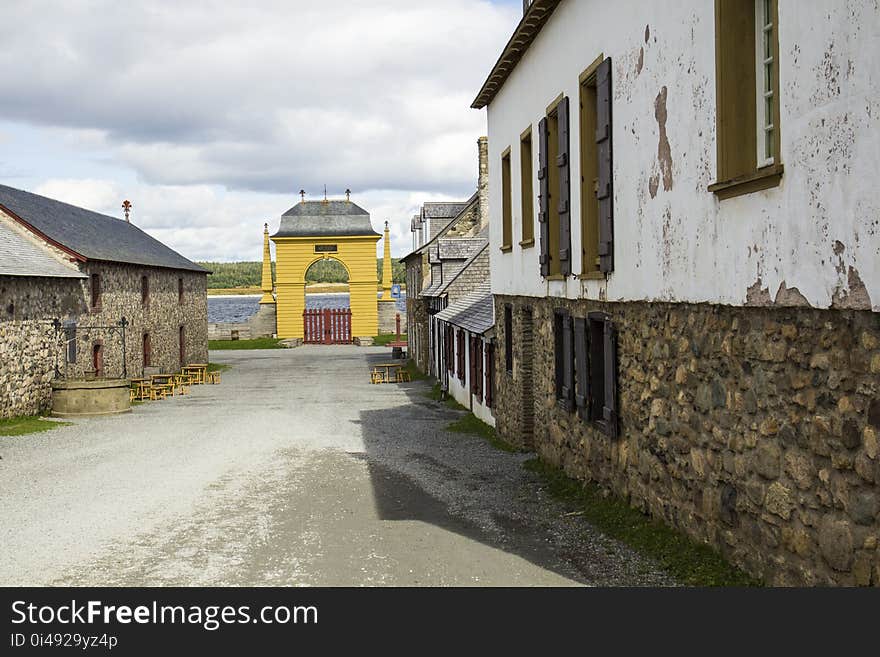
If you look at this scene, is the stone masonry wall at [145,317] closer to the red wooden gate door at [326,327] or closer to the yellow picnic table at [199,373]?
the yellow picnic table at [199,373]

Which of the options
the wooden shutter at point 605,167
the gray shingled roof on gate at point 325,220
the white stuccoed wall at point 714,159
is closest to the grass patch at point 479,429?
the white stuccoed wall at point 714,159

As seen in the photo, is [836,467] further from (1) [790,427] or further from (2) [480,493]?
(2) [480,493]

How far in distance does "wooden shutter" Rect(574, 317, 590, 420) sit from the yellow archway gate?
49.7 metres

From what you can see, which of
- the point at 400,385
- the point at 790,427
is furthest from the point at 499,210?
the point at 400,385

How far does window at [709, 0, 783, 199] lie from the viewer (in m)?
7.02

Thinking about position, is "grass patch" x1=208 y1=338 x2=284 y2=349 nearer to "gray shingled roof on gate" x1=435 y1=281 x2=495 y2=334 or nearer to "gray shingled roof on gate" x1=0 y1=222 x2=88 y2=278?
"gray shingled roof on gate" x1=0 y1=222 x2=88 y2=278

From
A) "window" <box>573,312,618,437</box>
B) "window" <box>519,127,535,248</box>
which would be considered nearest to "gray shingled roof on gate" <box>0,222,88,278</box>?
"window" <box>519,127,535,248</box>

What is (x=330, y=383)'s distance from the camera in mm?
34625

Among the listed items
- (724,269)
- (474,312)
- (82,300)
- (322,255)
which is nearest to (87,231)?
(82,300)

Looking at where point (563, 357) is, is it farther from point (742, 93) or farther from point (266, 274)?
point (266, 274)

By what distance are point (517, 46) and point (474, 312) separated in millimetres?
9042

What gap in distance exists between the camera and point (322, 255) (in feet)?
203

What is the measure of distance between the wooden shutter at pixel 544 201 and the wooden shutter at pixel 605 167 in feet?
8.81

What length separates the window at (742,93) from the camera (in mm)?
7020
